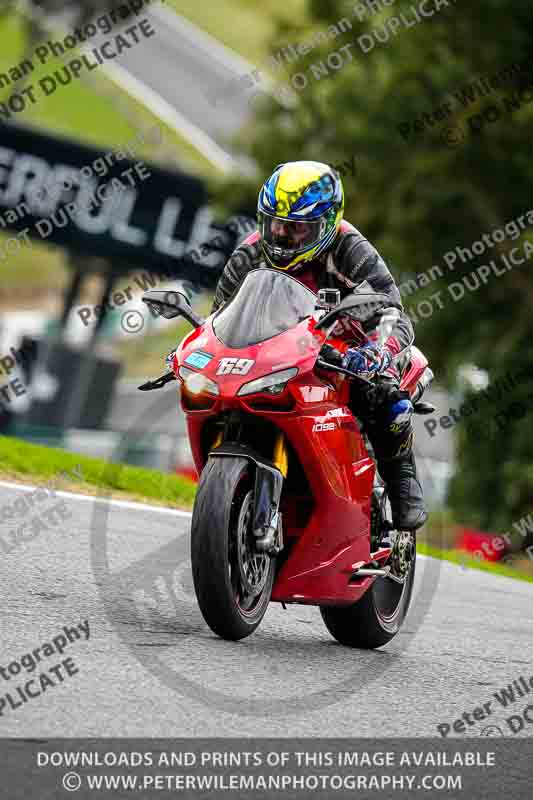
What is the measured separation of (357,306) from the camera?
19.5 feet

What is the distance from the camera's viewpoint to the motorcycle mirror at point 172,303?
6289mm

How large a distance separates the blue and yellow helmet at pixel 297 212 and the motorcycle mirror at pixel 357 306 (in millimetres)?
392

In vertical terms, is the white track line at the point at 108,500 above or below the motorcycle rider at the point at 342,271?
below

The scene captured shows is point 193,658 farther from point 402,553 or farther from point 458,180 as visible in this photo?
point 458,180

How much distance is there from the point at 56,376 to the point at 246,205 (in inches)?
183

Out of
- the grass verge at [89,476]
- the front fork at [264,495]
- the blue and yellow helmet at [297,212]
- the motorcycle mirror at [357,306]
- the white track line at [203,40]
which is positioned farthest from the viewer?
the white track line at [203,40]

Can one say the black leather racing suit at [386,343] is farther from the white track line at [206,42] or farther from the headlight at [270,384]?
the white track line at [206,42]

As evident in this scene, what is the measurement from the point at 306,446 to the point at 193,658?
3.30 ft

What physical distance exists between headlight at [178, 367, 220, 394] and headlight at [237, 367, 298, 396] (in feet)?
0.42

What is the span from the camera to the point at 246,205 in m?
25.5

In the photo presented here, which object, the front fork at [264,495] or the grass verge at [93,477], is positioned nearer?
the front fork at [264,495]

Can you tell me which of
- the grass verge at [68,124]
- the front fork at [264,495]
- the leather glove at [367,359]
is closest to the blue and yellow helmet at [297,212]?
the leather glove at [367,359]

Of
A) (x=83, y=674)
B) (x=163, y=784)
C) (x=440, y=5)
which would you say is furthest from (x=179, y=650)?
(x=440, y=5)

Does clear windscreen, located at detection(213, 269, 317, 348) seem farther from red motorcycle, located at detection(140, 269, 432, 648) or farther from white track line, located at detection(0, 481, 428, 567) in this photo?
white track line, located at detection(0, 481, 428, 567)
